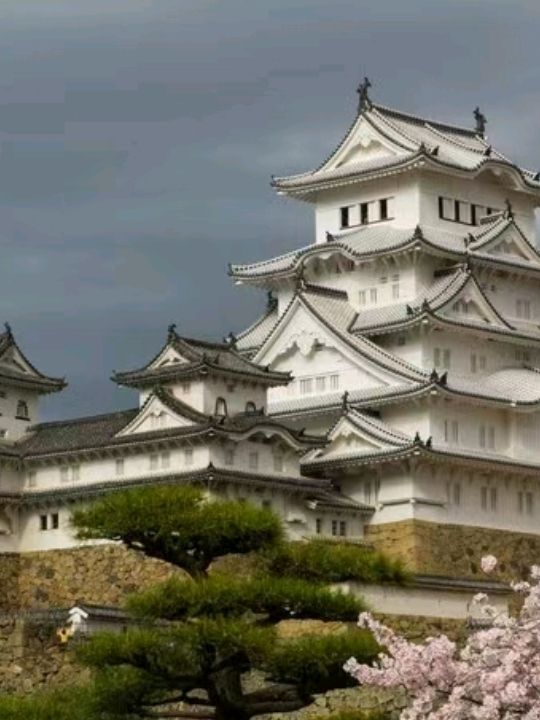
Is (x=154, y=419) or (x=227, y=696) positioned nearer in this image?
(x=227, y=696)

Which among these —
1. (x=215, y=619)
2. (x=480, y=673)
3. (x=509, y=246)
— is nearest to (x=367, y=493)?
(x=509, y=246)

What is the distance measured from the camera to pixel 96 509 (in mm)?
38969

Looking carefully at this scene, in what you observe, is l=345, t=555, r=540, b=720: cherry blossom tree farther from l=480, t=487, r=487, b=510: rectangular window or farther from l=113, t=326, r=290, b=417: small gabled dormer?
l=480, t=487, r=487, b=510: rectangular window

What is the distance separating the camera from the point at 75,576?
200 ft

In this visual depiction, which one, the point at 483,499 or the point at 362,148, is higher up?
the point at 362,148

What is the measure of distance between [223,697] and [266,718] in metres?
8.47

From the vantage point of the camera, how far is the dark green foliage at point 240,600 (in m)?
36.3

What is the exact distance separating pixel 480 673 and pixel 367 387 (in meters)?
36.9

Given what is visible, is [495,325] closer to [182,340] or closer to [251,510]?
[182,340]

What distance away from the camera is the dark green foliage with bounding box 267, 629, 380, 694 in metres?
35.7

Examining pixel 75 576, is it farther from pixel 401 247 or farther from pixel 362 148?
pixel 362 148

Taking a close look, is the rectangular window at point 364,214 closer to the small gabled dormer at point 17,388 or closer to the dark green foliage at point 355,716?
the small gabled dormer at point 17,388

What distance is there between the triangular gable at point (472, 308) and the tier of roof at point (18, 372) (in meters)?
12.3

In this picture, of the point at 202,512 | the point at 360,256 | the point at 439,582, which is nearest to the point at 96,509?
the point at 202,512
